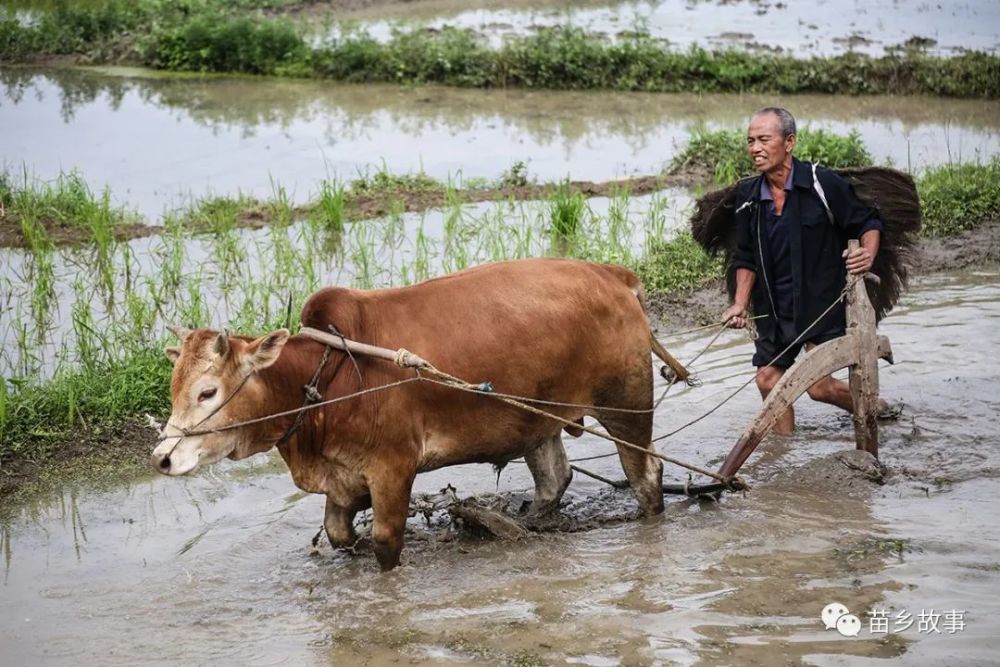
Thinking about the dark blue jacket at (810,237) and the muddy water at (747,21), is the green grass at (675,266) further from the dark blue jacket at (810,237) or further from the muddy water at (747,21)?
the muddy water at (747,21)

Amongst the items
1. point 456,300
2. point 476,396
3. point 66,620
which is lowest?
point 66,620

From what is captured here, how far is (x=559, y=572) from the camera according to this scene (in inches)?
215

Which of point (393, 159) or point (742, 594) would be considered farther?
point (393, 159)

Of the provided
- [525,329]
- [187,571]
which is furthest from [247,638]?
[525,329]

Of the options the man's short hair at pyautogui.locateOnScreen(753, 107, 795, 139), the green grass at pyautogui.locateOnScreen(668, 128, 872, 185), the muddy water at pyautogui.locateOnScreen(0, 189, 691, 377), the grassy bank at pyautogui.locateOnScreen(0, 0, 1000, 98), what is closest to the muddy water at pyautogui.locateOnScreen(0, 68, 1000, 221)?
the grassy bank at pyautogui.locateOnScreen(0, 0, 1000, 98)

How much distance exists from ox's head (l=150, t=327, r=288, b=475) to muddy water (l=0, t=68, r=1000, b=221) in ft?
19.7

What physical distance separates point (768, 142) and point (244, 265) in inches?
182

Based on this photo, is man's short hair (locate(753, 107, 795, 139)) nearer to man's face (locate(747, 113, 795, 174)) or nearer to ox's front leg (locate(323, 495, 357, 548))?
man's face (locate(747, 113, 795, 174))

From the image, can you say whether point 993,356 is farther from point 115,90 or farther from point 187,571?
point 115,90

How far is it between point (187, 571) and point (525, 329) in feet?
6.22

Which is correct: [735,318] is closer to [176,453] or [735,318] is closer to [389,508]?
[389,508]

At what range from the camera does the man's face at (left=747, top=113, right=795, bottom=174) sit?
5.98 meters

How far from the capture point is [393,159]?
39.8 ft

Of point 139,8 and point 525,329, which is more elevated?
point 139,8
